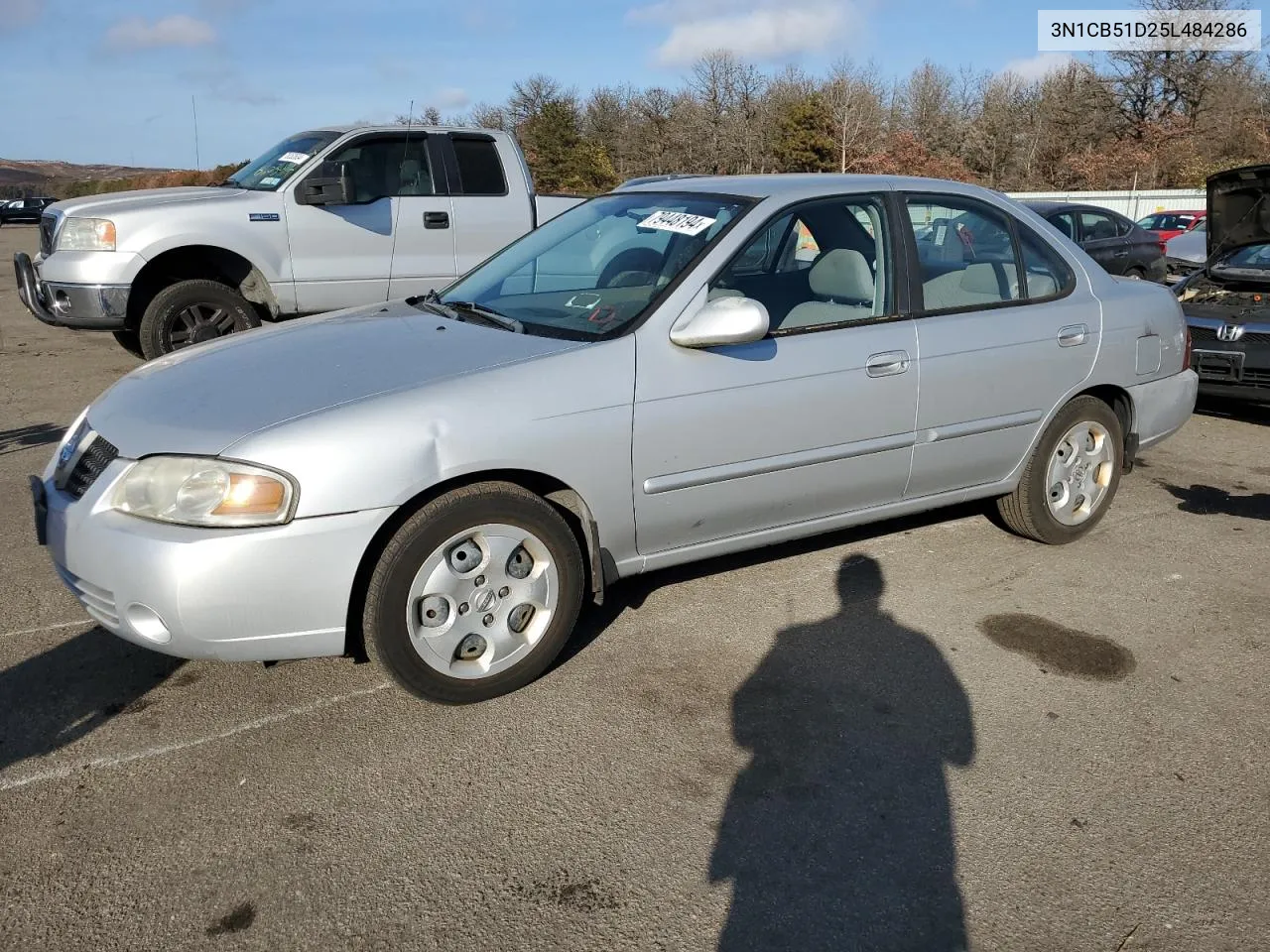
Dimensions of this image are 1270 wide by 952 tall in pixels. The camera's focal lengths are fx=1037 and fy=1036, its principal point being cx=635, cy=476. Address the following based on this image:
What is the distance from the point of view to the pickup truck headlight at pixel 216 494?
116 inches

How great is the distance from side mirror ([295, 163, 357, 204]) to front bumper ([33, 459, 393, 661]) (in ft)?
17.1

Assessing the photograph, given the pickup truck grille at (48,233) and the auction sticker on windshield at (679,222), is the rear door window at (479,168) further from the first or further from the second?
the auction sticker on windshield at (679,222)

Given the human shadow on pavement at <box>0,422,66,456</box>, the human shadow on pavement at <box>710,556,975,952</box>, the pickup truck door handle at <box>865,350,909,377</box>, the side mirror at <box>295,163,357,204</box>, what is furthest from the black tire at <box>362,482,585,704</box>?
the side mirror at <box>295,163,357,204</box>

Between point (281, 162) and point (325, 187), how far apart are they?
774 millimetres

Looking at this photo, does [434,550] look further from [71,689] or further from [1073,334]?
[1073,334]

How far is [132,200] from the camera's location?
772cm

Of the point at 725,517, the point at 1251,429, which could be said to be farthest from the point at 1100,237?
the point at 725,517

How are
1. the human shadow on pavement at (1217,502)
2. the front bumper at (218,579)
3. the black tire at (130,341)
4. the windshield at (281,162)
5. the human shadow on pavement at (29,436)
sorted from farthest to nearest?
the black tire at (130,341)
the windshield at (281,162)
the human shadow on pavement at (29,436)
the human shadow on pavement at (1217,502)
the front bumper at (218,579)

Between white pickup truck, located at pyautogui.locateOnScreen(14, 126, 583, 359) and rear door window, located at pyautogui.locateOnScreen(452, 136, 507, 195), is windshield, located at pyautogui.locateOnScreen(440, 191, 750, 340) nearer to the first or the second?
white pickup truck, located at pyautogui.locateOnScreen(14, 126, 583, 359)

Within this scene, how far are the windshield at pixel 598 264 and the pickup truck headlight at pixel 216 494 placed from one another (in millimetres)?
1163

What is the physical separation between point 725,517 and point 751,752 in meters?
0.96

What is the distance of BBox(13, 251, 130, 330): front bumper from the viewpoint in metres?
7.43

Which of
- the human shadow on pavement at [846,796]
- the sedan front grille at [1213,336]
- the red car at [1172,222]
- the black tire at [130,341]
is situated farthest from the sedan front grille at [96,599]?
the red car at [1172,222]

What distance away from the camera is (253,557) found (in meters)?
2.93
